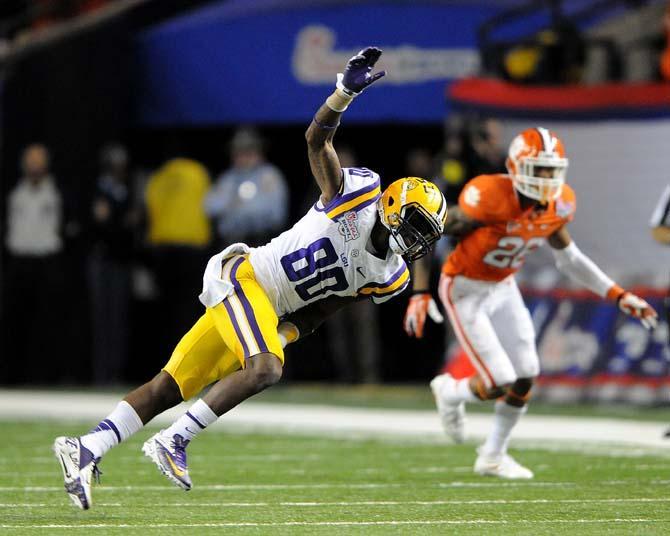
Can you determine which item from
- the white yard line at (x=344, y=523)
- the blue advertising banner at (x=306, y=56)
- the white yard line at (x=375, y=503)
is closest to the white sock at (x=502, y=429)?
the white yard line at (x=375, y=503)

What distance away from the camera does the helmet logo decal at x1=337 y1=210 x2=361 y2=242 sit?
7086mm

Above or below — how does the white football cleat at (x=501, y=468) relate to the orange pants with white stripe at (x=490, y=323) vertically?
below

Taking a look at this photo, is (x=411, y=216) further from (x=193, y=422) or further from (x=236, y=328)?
(x=193, y=422)

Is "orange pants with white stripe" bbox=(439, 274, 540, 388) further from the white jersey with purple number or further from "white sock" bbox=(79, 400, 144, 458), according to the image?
"white sock" bbox=(79, 400, 144, 458)

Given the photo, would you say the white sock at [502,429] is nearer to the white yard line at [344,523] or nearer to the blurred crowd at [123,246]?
the white yard line at [344,523]

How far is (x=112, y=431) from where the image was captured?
7016mm

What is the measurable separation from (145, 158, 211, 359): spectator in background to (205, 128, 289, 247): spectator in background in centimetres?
54

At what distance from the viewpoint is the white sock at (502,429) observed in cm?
879

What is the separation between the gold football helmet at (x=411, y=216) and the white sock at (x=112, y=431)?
127 cm

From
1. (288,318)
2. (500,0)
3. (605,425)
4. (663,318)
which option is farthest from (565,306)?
(288,318)

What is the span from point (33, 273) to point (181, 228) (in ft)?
4.28

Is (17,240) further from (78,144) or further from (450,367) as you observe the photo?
(450,367)

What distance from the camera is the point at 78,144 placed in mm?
15320

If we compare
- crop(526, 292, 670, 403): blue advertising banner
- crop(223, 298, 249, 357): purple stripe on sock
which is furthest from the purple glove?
crop(526, 292, 670, 403): blue advertising banner
